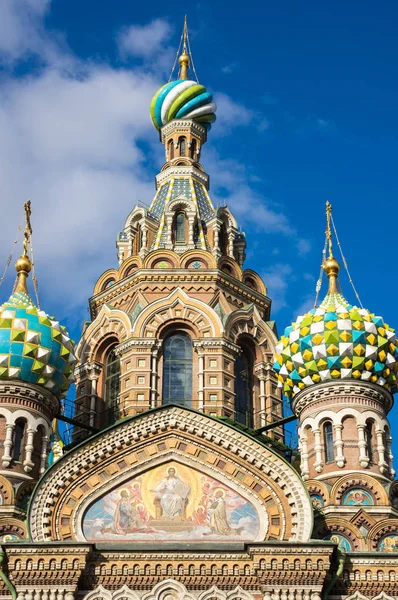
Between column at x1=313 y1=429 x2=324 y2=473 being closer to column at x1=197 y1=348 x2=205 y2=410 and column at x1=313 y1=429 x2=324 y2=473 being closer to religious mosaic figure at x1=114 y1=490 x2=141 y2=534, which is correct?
column at x1=197 y1=348 x2=205 y2=410

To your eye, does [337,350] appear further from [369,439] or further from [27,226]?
[27,226]

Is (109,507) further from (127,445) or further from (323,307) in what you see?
(323,307)

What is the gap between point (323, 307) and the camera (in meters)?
21.2

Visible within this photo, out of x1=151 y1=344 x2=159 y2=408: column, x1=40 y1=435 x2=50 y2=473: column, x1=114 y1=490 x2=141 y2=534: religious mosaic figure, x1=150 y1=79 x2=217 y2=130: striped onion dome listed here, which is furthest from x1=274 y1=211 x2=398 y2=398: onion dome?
x1=150 y1=79 x2=217 y2=130: striped onion dome

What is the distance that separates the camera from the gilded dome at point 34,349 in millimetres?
20125

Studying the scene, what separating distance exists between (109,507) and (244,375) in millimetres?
5902

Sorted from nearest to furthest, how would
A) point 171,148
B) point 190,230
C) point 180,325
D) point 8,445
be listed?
point 8,445, point 180,325, point 190,230, point 171,148

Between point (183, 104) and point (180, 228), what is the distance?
4177 mm

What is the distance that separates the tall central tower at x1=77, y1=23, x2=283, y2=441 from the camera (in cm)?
2252

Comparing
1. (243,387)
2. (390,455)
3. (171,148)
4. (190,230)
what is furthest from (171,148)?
(390,455)

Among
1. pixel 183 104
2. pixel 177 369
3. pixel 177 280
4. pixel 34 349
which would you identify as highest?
pixel 183 104

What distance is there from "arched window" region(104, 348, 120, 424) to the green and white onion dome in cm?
355

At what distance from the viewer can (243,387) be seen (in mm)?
23234

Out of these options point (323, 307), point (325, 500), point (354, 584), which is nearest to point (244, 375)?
point (323, 307)
